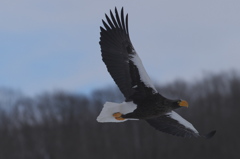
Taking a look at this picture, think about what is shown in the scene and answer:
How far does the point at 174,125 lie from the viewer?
38.7 feet

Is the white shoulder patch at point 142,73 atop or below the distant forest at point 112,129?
atop

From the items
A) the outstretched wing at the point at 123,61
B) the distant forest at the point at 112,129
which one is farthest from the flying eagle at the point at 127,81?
the distant forest at the point at 112,129

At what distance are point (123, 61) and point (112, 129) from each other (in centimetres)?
2575

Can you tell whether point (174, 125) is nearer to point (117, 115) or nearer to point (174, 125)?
point (174, 125)

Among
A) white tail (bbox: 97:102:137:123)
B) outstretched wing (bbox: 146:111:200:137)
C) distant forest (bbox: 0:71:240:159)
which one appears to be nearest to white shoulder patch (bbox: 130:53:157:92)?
white tail (bbox: 97:102:137:123)

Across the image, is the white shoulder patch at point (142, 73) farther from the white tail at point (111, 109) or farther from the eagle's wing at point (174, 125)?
the eagle's wing at point (174, 125)

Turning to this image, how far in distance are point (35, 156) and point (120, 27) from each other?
89.3 ft

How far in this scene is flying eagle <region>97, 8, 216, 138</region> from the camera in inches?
433

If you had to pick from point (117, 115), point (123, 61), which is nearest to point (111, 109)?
point (117, 115)

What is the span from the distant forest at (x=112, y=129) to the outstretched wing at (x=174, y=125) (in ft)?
66.0

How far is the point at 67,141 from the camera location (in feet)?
123

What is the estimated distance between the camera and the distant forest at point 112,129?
33.2 m

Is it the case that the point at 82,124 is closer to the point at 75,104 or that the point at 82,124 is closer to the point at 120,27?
the point at 75,104

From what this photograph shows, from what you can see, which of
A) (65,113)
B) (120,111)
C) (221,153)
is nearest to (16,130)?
(65,113)
